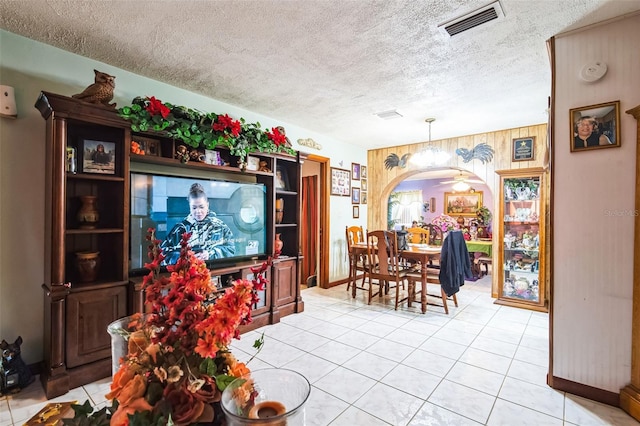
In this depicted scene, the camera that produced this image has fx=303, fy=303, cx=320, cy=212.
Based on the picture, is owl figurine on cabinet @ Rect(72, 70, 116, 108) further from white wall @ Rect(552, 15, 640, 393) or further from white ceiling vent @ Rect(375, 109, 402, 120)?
white wall @ Rect(552, 15, 640, 393)

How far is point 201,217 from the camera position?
9.88ft

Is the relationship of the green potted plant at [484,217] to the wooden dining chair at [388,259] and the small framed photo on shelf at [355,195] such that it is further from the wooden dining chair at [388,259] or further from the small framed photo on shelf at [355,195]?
the wooden dining chair at [388,259]

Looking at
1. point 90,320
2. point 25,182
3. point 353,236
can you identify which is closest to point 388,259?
point 353,236

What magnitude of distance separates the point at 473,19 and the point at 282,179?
2627 millimetres

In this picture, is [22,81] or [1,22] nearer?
[1,22]

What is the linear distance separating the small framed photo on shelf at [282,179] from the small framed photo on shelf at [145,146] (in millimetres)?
1460

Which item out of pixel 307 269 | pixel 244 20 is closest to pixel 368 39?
pixel 244 20

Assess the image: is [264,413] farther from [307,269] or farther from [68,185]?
[307,269]

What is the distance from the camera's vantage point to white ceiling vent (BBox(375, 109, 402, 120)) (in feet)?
12.5

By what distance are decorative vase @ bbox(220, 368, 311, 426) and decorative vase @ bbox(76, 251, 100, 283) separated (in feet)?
7.24

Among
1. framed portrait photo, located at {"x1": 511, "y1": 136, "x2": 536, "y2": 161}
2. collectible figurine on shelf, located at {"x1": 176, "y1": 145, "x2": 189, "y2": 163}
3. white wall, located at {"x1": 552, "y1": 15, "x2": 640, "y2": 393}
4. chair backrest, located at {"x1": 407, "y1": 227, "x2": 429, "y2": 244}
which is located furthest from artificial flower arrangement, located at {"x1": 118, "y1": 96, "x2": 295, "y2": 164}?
framed portrait photo, located at {"x1": 511, "y1": 136, "x2": 536, "y2": 161}

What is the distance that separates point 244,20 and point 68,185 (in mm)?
1894

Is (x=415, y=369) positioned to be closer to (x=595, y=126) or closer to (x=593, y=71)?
(x=595, y=126)

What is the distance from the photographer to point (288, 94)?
3.30 m
